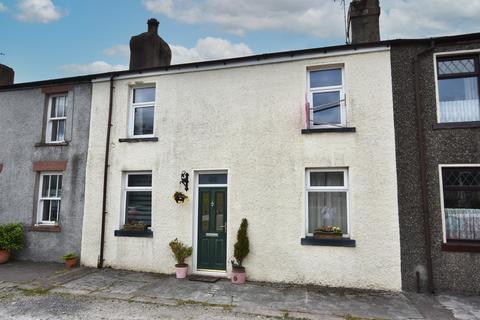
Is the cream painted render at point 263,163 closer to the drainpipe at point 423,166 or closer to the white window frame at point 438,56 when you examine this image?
the drainpipe at point 423,166

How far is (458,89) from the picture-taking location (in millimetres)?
7422

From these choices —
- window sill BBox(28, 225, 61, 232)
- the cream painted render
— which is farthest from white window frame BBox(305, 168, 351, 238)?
window sill BBox(28, 225, 61, 232)

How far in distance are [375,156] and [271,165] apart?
96.5 inches

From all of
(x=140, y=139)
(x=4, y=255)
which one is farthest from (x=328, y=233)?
(x=4, y=255)

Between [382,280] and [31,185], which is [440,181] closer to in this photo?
[382,280]

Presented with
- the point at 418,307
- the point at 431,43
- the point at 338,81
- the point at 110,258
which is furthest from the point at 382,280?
the point at 110,258

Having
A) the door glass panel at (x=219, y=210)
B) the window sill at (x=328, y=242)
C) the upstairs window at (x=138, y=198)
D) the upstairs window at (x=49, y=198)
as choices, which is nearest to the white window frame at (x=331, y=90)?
the window sill at (x=328, y=242)

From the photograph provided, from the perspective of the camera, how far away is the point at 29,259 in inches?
384

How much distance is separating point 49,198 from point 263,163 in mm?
6822

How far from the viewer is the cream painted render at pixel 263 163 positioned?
7.33 metres

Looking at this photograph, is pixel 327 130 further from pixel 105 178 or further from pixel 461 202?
pixel 105 178

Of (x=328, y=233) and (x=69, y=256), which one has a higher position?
(x=328, y=233)

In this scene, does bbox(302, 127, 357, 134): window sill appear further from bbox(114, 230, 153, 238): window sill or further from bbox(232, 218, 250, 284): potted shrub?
bbox(114, 230, 153, 238): window sill

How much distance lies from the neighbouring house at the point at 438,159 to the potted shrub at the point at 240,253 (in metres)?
3.55
